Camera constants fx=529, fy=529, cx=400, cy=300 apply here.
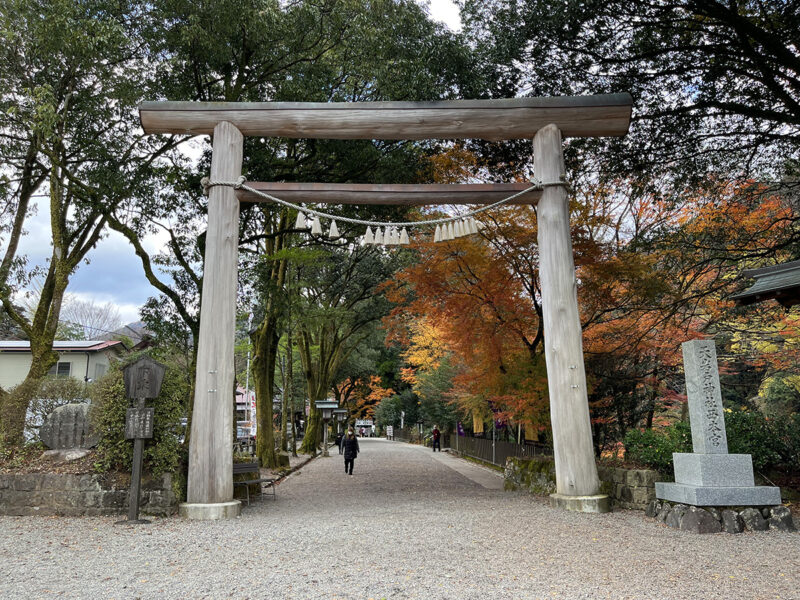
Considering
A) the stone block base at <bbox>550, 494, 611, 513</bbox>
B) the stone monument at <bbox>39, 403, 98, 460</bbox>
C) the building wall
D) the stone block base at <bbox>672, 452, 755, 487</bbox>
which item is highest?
the building wall

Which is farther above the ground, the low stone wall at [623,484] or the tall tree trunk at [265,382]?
the tall tree trunk at [265,382]

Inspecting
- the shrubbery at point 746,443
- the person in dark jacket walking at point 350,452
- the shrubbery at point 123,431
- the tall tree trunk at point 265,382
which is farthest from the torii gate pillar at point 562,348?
the tall tree trunk at point 265,382

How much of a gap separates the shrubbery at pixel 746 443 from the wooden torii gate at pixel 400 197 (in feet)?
4.07

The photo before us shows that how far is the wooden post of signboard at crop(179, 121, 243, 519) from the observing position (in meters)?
7.14

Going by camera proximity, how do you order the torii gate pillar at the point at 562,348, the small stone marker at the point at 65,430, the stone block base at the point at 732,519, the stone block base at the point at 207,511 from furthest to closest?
the small stone marker at the point at 65,430 → the torii gate pillar at the point at 562,348 → the stone block base at the point at 207,511 → the stone block base at the point at 732,519

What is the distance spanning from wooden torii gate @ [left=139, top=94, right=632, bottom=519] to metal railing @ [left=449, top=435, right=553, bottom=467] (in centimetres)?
530

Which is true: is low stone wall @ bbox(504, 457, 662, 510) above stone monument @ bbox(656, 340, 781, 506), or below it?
below

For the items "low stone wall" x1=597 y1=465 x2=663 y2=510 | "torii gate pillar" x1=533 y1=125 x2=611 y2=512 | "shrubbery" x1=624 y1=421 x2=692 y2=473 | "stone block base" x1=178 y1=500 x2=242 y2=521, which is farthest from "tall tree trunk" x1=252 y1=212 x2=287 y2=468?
"shrubbery" x1=624 y1=421 x2=692 y2=473

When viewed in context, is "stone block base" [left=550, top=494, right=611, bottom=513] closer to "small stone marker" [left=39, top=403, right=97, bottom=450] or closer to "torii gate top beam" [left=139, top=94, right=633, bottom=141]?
"torii gate top beam" [left=139, top=94, right=633, bottom=141]

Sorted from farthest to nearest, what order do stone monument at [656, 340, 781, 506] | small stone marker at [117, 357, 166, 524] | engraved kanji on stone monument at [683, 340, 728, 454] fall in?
small stone marker at [117, 357, 166, 524]
engraved kanji on stone monument at [683, 340, 728, 454]
stone monument at [656, 340, 781, 506]

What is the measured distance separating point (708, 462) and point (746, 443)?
1944mm

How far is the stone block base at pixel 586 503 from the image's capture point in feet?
23.8

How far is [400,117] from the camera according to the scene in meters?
8.22

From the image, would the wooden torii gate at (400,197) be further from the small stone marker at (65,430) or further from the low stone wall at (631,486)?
the small stone marker at (65,430)
